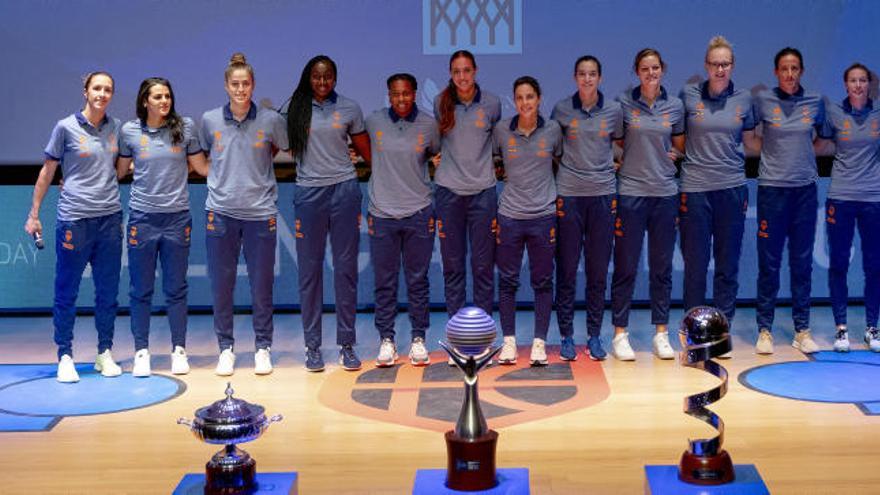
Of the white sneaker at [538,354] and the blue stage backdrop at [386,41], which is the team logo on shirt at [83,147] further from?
the white sneaker at [538,354]

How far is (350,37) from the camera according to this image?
300 inches

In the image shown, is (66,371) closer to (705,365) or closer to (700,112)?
(700,112)

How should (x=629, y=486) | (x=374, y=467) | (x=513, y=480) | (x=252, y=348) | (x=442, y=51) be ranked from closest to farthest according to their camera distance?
(x=513, y=480), (x=629, y=486), (x=374, y=467), (x=252, y=348), (x=442, y=51)

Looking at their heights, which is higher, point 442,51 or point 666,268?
point 442,51

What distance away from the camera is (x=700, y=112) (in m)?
6.18

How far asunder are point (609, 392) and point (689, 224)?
122cm

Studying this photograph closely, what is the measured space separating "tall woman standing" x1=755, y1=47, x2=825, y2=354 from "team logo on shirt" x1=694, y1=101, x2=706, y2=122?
13.2 inches

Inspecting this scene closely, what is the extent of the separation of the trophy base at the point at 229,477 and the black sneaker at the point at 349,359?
282 cm

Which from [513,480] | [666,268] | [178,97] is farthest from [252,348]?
[513,480]

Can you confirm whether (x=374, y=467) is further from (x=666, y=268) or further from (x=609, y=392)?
(x=666, y=268)

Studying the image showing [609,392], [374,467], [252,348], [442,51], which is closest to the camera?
[374,467]

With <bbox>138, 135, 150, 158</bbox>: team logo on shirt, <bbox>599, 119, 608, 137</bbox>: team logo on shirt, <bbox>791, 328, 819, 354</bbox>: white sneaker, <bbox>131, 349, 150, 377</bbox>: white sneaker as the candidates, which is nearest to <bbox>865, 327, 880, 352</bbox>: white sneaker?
<bbox>791, 328, 819, 354</bbox>: white sneaker

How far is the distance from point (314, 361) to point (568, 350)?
1.34 meters

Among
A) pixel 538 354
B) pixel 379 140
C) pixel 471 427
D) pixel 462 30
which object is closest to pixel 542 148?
pixel 379 140
